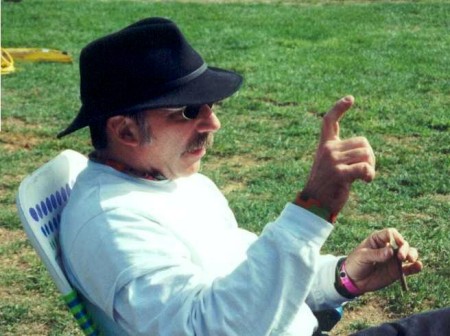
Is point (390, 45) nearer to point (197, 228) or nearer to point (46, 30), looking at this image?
point (46, 30)

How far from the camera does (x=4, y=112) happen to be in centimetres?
842

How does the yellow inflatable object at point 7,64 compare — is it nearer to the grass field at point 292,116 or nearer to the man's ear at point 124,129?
the grass field at point 292,116

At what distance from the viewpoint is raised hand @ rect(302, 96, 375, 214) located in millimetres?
2238

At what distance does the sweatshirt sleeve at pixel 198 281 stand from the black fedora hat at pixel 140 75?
0.31 meters

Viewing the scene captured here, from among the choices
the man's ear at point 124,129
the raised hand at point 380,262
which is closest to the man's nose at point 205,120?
the man's ear at point 124,129

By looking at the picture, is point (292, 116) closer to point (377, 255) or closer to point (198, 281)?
point (377, 255)

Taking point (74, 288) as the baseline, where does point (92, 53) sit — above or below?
above

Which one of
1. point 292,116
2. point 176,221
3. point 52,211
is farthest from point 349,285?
point 292,116

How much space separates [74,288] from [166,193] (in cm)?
35

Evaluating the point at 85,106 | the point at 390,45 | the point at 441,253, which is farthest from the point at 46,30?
the point at 85,106

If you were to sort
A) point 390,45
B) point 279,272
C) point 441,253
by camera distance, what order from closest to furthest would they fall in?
point 279,272
point 441,253
point 390,45

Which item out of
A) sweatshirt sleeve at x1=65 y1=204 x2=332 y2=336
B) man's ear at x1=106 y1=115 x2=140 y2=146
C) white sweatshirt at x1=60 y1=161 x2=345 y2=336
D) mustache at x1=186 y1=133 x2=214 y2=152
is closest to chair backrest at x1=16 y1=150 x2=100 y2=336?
white sweatshirt at x1=60 y1=161 x2=345 y2=336

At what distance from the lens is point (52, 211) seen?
2822mm

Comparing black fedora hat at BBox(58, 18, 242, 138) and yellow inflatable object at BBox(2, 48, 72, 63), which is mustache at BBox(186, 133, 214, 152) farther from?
yellow inflatable object at BBox(2, 48, 72, 63)
